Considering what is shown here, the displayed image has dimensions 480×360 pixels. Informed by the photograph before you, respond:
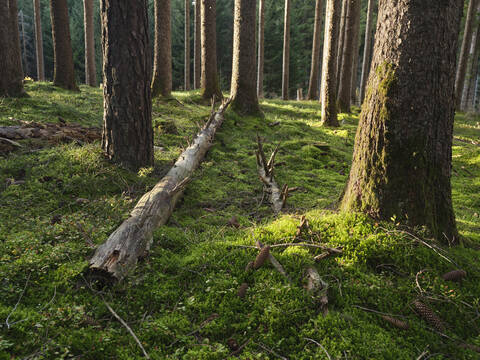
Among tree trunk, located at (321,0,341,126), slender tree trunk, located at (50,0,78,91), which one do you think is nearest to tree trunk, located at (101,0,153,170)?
tree trunk, located at (321,0,341,126)

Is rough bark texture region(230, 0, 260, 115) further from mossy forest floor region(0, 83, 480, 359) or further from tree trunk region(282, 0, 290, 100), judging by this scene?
tree trunk region(282, 0, 290, 100)

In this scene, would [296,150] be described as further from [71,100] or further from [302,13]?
[302,13]

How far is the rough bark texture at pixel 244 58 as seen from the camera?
427 inches

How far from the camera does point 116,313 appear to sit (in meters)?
2.56

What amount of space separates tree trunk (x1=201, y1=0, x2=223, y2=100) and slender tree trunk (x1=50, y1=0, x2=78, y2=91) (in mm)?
5342

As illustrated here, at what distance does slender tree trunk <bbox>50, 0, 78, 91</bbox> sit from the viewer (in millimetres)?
12031

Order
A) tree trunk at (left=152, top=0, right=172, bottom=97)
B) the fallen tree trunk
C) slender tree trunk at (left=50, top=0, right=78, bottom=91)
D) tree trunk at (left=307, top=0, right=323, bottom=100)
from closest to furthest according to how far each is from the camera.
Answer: the fallen tree trunk → slender tree trunk at (left=50, top=0, right=78, bottom=91) → tree trunk at (left=152, top=0, right=172, bottom=97) → tree trunk at (left=307, top=0, right=323, bottom=100)

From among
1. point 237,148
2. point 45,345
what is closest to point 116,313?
point 45,345

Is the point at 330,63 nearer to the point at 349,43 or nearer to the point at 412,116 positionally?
the point at 349,43

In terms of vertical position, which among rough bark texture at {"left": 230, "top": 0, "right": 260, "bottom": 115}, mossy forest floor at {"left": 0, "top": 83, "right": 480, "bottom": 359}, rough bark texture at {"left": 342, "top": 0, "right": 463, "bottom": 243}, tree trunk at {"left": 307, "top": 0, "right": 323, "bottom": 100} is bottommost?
mossy forest floor at {"left": 0, "top": 83, "right": 480, "bottom": 359}

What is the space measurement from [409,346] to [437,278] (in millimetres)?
769

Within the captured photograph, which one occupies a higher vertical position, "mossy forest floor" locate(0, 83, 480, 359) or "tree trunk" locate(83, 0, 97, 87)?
"tree trunk" locate(83, 0, 97, 87)

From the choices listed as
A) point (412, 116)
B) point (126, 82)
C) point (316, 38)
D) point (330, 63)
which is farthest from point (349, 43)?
point (412, 116)

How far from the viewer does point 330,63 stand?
11555 mm
